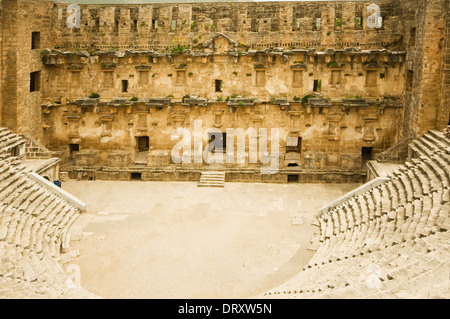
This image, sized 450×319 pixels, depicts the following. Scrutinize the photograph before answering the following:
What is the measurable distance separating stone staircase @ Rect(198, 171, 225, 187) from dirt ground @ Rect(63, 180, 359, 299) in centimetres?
31

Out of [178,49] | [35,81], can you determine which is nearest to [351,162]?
[178,49]

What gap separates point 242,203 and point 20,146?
9383mm

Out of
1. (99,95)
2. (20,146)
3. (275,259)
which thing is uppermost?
(99,95)

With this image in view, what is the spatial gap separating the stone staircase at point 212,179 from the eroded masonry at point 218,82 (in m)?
0.46

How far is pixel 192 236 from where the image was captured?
59.6 feet

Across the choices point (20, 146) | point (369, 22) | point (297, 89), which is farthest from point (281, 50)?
point (20, 146)

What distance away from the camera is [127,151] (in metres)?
25.2

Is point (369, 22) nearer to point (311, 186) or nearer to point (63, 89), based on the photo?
point (311, 186)

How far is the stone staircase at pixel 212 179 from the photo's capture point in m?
23.6

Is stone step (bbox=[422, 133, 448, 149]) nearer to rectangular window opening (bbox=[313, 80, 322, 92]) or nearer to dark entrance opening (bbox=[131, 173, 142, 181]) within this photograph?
rectangular window opening (bbox=[313, 80, 322, 92])

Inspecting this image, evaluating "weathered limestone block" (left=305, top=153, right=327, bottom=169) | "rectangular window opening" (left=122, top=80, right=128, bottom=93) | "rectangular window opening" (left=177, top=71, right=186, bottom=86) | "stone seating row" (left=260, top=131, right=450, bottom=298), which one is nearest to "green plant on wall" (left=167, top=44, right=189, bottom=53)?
"rectangular window opening" (left=177, top=71, right=186, bottom=86)

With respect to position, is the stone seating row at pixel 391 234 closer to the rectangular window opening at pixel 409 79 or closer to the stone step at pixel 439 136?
the stone step at pixel 439 136

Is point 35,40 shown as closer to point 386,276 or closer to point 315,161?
point 315,161

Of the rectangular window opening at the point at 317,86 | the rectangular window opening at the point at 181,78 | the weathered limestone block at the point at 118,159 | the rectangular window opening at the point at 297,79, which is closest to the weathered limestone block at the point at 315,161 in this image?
the rectangular window opening at the point at 317,86
